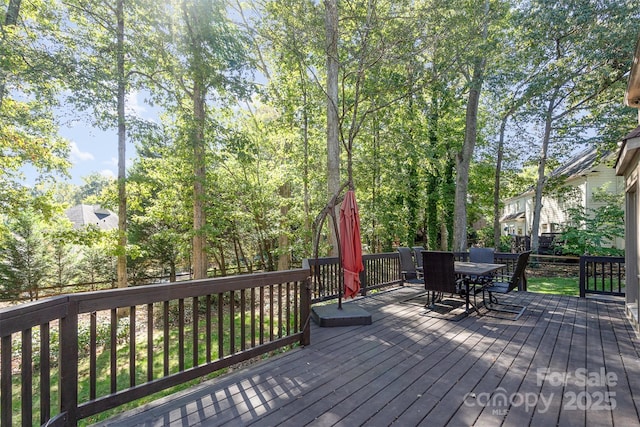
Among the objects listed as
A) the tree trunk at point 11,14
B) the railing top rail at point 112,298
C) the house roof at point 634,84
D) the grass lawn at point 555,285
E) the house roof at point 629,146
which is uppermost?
the tree trunk at point 11,14

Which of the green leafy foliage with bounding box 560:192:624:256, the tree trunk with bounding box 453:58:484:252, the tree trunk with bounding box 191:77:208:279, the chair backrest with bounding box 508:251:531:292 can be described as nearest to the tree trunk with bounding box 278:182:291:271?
the tree trunk with bounding box 191:77:208:279

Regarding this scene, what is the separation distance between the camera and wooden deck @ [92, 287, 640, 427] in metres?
2.21

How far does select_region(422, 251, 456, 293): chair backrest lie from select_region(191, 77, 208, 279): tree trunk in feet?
22.7

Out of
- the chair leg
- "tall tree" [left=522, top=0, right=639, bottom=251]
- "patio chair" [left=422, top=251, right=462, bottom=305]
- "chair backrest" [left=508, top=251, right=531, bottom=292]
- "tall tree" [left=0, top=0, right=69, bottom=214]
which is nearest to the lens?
"patio chair" [left=422, top=251, right=462, bottom=305]

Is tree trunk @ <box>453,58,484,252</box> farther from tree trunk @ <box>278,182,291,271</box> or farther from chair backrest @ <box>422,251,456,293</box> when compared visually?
chair backrest @ <box>422,251,456,293</box>

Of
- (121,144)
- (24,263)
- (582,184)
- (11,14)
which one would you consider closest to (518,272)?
(121,144)

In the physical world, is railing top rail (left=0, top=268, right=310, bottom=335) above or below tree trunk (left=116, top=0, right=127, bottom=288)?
below

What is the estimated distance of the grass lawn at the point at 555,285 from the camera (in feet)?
27.5

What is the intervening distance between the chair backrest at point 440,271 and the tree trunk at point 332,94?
2.41 meters

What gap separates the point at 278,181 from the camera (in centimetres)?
1099

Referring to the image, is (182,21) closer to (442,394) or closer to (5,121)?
(5,121)

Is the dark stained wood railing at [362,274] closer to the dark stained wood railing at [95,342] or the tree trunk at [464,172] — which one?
the dark stained wood railing at [95,342]

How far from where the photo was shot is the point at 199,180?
9.10 meters

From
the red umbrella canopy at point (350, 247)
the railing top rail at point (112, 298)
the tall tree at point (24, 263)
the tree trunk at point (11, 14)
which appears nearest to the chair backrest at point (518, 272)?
the red umbrella canopy at point (350, 247)
